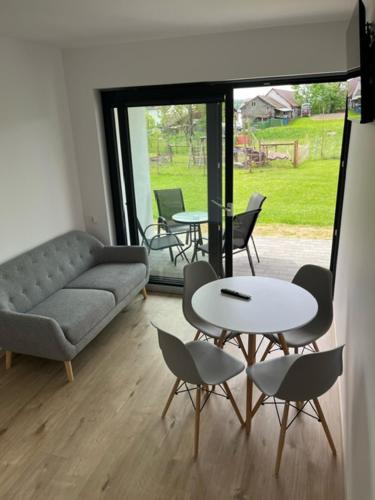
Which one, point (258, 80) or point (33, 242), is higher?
point (258, 80)

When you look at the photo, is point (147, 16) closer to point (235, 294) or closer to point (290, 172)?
point (235, 294)

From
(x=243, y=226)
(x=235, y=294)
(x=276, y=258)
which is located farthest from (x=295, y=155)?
(x=235, y=294)

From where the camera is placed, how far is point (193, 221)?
3934mm

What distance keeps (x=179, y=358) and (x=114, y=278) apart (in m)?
1.71

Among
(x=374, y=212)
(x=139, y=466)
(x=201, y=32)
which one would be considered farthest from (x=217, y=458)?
(x=201, y=32)

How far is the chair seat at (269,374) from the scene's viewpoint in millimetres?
1990

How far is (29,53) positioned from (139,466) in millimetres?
3496

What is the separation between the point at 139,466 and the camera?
6.79ft

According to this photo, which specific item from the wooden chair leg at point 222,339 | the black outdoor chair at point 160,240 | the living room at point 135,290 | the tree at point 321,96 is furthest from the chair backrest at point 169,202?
the tree at point 321,96

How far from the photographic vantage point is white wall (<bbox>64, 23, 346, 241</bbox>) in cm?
296

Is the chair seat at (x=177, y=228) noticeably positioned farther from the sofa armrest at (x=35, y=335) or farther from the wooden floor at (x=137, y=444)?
the sofa armrest at (x=35, y=335)

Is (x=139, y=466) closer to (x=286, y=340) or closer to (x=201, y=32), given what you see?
(x=286, y=340)

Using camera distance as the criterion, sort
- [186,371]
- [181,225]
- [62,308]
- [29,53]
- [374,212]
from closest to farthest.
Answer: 1. [374,212]
2. [186,371]
3. [62,308]
4. [29,53]
5. [181,225]

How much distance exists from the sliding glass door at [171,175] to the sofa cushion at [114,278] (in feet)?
1.83
